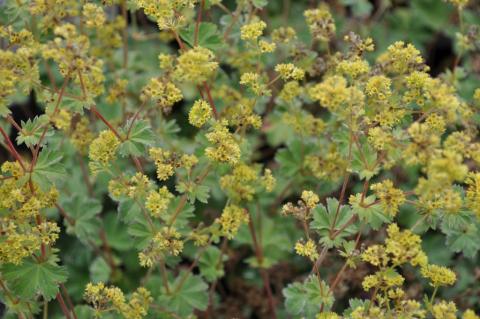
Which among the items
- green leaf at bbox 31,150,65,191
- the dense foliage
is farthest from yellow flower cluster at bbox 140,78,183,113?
green leaf at bbox 31,150,65,191

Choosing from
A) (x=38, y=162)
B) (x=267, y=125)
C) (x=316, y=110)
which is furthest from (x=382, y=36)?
(x=38, y=162)

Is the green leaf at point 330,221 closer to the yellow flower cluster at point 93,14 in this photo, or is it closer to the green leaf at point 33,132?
the green leaf at point 33,132

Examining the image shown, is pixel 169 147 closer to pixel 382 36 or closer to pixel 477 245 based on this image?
pixel 477 245

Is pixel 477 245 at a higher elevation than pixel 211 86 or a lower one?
lower

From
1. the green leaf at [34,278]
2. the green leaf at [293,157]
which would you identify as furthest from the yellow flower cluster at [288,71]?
the green leaf at [34,278]

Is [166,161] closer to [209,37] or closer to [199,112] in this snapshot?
[199,112]

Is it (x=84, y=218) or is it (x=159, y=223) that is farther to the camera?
(x=84, y=218)

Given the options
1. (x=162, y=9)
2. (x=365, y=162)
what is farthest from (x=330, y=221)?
(x=162, y=9)
